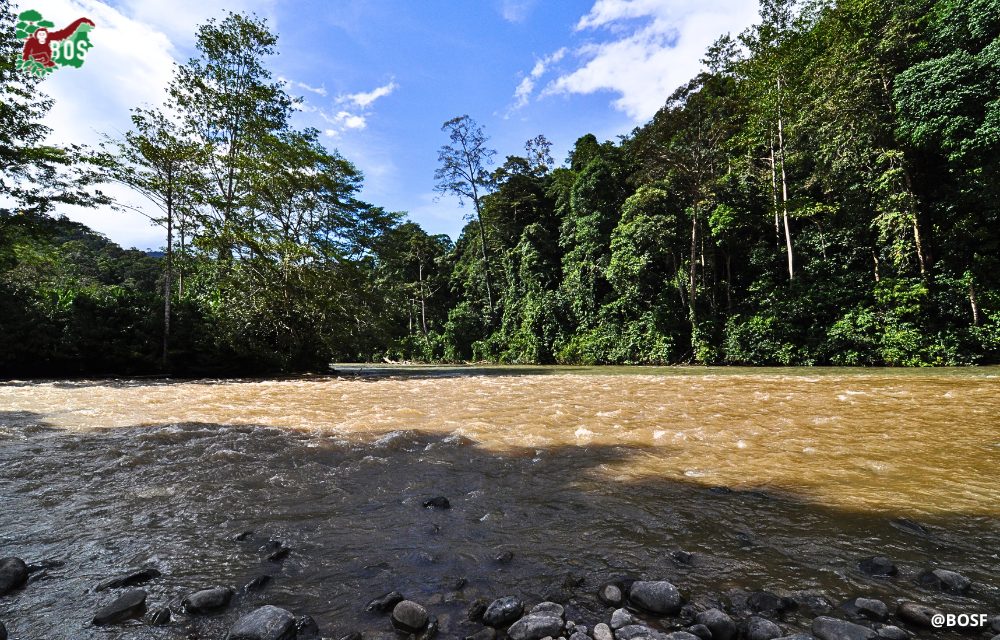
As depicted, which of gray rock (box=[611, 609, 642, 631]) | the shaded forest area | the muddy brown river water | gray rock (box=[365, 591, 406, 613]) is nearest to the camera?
gray rock (box=[611, 609, 642, 631])

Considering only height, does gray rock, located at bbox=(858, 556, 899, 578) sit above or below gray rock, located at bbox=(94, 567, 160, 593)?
below

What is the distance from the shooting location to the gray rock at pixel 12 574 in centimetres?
167

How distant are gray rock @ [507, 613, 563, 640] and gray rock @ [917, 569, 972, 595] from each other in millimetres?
1493

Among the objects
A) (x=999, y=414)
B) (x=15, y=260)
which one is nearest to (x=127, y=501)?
(x=999, y=414)

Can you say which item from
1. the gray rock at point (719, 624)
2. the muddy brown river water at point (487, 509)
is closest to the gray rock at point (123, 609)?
the muddy brown river water at point (487, 509)

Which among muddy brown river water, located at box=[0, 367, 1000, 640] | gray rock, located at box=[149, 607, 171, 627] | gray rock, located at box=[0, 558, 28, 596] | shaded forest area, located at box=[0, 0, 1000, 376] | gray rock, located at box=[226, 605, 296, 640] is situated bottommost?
muddy brown river water, located at box=[0, 367, 1000, 640]

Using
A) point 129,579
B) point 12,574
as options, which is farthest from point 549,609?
point 12,574

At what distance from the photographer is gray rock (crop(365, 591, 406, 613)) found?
5.19 ft

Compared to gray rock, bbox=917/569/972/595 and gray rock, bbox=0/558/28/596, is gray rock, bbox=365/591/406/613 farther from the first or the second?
gray rock, bbox=917/569/972/595

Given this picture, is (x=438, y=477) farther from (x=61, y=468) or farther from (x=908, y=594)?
(x=61, y=468)

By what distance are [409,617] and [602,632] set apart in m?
0.66

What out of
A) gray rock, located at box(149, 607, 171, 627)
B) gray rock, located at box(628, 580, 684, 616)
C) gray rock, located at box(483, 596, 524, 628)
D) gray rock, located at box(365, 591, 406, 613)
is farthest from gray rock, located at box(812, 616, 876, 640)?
gray rock, located at box(149, 607, 171, 627)

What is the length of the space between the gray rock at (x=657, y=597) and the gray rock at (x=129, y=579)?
1987mm

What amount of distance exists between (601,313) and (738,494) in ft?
70.4
